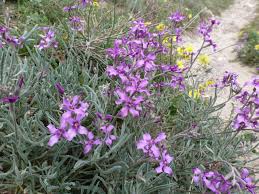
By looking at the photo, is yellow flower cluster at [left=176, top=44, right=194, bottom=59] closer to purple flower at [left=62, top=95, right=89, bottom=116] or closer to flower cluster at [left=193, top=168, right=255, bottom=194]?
flower cluster at [left=193, top=168, right=255, bottom=194]

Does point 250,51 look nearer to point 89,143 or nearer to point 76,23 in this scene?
point 76,23

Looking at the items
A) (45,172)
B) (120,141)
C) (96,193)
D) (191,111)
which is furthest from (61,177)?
(191,111)

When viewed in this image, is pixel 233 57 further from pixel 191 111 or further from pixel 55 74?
pixel 55 74

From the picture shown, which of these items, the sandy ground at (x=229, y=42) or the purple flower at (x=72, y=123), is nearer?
the purple flower at (x=72, y=123)

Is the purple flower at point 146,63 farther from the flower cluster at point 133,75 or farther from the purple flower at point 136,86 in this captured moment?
the purple flower at point 136,86

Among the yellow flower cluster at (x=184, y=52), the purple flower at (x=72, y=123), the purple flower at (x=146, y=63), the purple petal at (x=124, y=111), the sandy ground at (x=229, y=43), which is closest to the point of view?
the purple flower at (x=72, y=123)

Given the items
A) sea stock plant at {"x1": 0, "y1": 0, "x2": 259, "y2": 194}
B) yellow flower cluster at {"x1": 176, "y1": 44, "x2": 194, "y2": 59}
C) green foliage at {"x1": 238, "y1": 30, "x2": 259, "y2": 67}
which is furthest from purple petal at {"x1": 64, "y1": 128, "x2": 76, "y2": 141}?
green foliage at {"x1": 238, "y1": 30, "x2": 259, "y2": 67}

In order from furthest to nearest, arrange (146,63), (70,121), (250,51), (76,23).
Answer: (250,51) → (76,23) → (146,63) → (70,121)

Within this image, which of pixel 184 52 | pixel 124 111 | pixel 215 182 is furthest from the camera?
pixel 184 52

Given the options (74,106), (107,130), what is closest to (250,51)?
(107,130)

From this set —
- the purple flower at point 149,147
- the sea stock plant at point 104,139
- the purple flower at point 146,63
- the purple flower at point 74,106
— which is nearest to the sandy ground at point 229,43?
the sea stock plant at point 104,139

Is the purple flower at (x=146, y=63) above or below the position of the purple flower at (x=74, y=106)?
above
